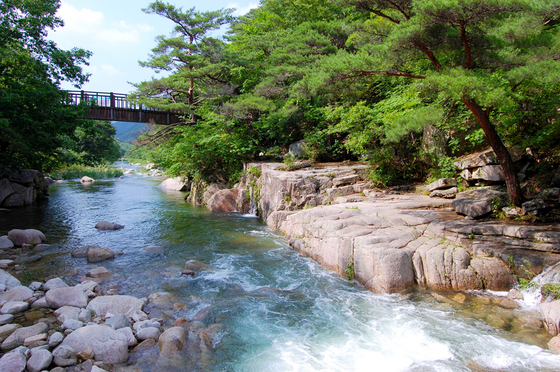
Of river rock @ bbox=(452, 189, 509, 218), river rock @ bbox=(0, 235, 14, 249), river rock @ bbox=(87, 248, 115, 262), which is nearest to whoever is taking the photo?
river rock @ bbox=(452, 189, 509, 218)

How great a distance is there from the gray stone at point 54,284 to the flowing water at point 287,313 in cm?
99

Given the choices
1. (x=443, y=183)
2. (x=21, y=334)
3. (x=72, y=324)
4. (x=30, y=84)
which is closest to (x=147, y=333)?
(x=72, y=324)

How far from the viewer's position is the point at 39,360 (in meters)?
4.05

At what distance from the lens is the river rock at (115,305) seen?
5.51 metres

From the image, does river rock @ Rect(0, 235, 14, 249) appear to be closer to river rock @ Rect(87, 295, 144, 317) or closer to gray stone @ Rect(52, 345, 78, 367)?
river rock @ Rect(87, 295, 144, 317)

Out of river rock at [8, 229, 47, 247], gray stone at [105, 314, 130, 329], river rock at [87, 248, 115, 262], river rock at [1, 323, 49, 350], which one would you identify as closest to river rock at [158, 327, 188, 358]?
gray stone at [105, 314, 130, 329]

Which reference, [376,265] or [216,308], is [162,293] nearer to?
[216,308]

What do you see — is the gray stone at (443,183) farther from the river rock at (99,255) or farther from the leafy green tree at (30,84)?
the leafy green tree at (30,84)

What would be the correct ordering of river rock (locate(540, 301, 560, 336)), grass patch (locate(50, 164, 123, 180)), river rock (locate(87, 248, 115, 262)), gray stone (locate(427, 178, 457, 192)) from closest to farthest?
river rock (locate(540, 301, 560, 336)), river rock (locate(87, 248, 115, 262)), gray stone (locate(427, 178, 457, 192)), grass patch (locate(50, 164, 123, 180))

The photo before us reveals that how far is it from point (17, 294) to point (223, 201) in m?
9.92

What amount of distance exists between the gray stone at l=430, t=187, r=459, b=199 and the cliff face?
12.9 inches

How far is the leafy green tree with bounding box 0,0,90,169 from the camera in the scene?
12.3 metres

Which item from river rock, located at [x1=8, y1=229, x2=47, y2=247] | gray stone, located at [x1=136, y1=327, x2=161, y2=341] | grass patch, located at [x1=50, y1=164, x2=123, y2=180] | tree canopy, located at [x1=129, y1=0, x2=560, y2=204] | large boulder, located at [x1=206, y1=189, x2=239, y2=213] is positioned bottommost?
gray stone, located at [x1=136, y1=327, x2=161, y2=341]

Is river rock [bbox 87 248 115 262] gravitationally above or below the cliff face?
below
